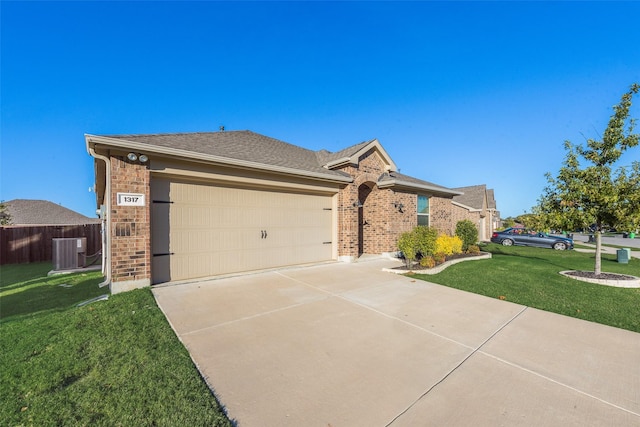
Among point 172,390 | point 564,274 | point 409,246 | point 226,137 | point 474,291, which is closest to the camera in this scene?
point 172,390

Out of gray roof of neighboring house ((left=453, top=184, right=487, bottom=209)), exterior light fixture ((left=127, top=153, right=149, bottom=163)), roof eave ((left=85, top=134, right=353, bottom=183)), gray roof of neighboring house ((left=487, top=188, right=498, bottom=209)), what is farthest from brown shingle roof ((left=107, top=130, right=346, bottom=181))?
gray roof of neighboring house ((left=487, top=188, right=498, bottom=209))

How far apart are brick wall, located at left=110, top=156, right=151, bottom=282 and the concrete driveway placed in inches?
31.9

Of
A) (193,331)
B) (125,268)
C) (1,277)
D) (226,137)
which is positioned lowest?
(1,277)

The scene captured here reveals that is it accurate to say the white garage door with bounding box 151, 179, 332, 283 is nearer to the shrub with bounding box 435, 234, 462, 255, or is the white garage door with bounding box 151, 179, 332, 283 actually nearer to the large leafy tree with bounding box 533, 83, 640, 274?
the shrub with bounding box 435, 234, 462, 255

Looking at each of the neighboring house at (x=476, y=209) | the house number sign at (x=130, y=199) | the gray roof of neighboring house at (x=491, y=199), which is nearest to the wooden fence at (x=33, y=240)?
the house number sign at (x=130, y=199)

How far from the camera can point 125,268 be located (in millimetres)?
5230

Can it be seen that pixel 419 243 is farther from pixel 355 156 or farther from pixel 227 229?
pixel 227 229

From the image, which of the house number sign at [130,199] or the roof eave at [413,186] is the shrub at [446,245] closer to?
the roof eave at [413,186]

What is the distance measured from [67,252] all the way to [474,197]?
1115 inches

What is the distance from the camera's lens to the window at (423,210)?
12.0 metres

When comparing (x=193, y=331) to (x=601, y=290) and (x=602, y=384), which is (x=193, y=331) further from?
(x=601, y=290)

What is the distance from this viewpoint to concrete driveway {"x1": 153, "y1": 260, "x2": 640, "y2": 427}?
7.23ft

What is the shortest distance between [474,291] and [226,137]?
846cm

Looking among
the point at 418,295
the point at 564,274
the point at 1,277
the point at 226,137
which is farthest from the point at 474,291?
the point at 1,277
